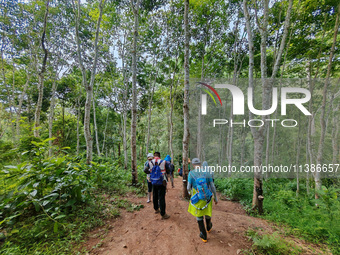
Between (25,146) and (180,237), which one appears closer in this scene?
(180,237)

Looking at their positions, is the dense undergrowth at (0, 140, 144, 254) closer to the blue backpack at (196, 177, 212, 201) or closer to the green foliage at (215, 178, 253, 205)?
the blue backpack at (196, 177, 212, 201)

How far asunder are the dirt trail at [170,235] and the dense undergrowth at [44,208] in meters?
0.44

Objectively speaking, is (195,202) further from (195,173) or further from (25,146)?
(25,146)

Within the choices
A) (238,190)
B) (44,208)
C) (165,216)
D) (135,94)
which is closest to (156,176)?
(165,216)

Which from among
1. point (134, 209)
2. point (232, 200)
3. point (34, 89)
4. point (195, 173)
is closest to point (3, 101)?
point (34, 89)

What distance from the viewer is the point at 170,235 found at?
2973 mm

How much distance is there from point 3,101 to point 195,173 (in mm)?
18317

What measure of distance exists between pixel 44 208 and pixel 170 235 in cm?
271

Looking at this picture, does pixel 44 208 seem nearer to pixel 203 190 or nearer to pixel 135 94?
pixel 203 190

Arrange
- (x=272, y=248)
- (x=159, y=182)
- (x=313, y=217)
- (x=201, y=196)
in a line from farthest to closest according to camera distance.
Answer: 1. (x=313, y=217)
2. (x=159, y=182)
3. (x=201, y=196)
4. (x=272, y=248)

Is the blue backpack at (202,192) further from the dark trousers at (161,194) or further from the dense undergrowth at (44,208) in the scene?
the dense undergrowth at (44,208)

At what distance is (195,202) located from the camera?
2.79m

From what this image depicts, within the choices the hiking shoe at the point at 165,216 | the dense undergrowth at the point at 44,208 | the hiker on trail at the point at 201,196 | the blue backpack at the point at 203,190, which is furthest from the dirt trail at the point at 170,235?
the blue backpack at the point at 203,190

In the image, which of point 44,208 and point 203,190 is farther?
point 44,208
